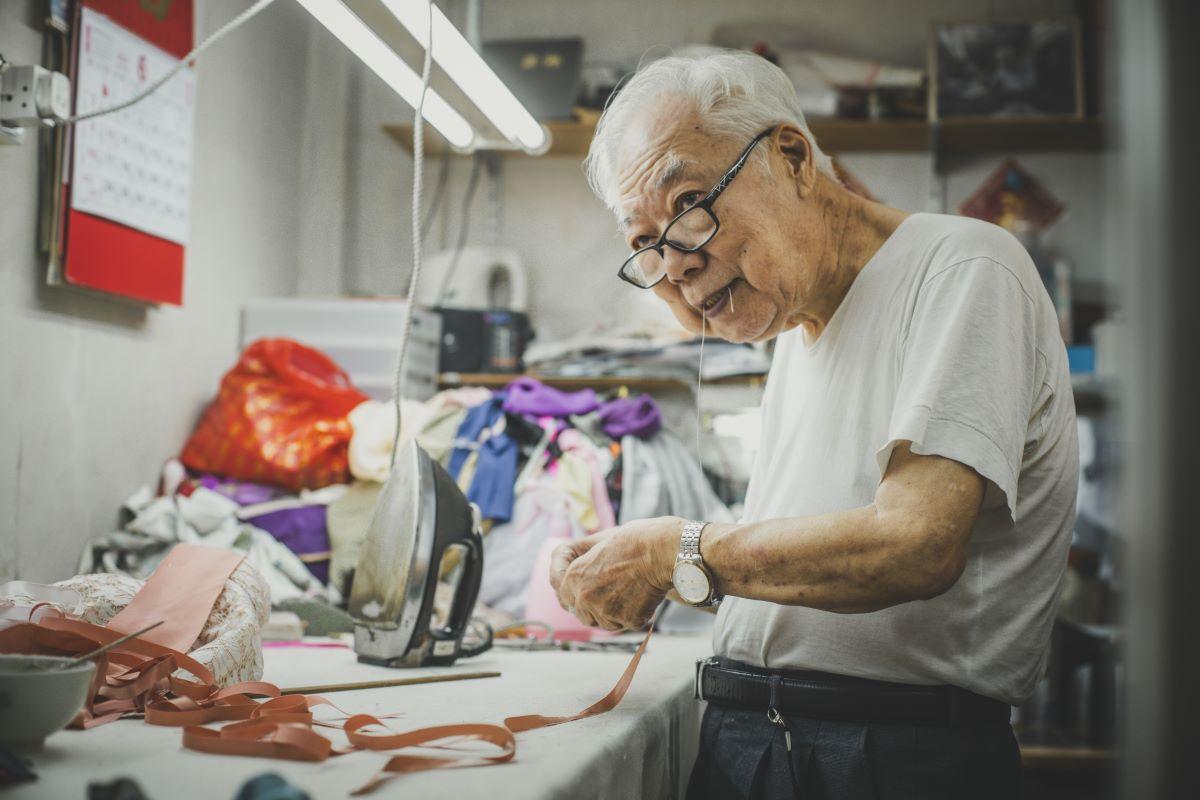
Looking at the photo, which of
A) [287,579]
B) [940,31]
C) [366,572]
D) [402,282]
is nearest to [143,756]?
[366,572]

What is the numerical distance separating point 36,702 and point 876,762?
781 mm

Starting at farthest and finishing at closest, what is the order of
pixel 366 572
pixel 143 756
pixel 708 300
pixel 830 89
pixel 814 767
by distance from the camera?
pixel 830 89 < pixel 366 572 < pixel 708 300 < pixel 814 767 < pixel 143 756

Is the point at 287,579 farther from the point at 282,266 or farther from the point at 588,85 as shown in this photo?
the point at 588,85

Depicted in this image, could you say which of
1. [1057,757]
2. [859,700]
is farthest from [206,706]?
[1057,757]

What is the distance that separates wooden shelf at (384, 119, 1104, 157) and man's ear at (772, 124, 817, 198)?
241cm

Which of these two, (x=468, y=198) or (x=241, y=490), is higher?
(x=468, y=198)

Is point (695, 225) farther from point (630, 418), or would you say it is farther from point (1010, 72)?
point (1010, 72)

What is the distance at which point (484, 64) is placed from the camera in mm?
1534

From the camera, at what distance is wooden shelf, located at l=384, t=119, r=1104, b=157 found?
352 centimetres

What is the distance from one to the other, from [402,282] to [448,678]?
2.91m

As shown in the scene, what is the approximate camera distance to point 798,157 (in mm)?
1202

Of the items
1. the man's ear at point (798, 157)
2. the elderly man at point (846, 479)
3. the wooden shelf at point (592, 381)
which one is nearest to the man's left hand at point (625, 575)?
the elderly man at point (846, 479)

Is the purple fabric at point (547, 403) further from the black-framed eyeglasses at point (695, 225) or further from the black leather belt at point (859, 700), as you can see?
the black leather belt at point (859, 700)

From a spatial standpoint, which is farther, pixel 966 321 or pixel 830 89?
pixel 830 89
